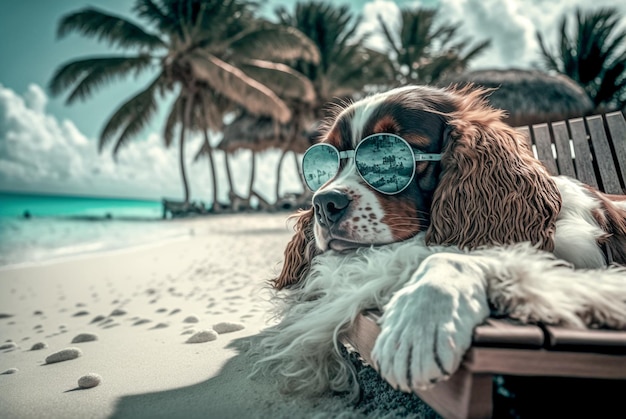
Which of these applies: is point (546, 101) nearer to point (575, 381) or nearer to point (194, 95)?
point (575, 381)

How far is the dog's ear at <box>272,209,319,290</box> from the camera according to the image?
2.08 m

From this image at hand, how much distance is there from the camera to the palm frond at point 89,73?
16844 millimetres

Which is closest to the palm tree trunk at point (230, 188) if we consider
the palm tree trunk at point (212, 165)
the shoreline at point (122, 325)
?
the palm tree trunk at point (212, 165)

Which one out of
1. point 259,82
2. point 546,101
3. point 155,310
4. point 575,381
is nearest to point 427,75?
point 259,82

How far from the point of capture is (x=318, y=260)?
1.91 m

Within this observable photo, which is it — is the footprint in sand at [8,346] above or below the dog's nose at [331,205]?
below

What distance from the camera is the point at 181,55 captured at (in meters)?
18.8

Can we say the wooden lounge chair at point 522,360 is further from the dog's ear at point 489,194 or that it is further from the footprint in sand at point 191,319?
the footprint in sand at point 191,319

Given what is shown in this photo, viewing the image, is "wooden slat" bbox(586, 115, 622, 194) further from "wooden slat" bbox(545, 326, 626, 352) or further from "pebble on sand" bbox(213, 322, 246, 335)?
"pebble on sand" bbox(213, 322, 246, 335)

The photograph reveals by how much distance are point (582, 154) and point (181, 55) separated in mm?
18689

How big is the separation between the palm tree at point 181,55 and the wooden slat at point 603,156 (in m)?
16.0

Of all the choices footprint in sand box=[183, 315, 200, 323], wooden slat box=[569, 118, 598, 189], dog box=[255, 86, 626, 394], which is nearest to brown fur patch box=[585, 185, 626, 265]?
dog box=[255, 86, 626, 394]

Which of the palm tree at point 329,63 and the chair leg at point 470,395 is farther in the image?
the palm tree at point 329,63

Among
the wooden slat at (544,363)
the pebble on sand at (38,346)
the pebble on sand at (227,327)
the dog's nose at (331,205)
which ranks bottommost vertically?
the pebble on sand at (38,346)
